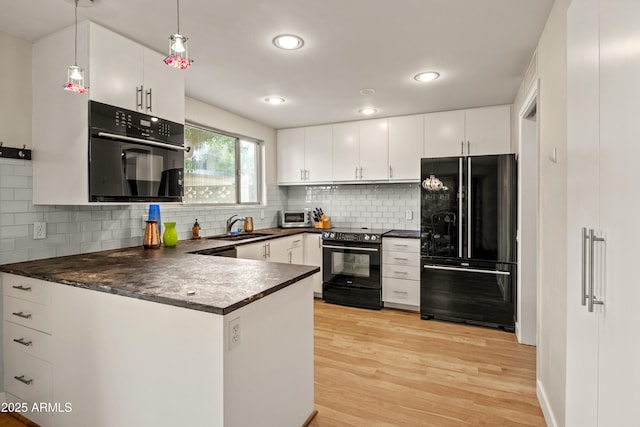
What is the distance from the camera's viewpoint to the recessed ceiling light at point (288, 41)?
2.15 m

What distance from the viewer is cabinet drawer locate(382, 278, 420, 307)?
382 centimetres

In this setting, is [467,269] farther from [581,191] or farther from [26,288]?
[26,288]

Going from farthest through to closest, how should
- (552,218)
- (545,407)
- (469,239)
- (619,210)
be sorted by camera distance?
(469,239) → (545,407) → (552,218) → (619,210)

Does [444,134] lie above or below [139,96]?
above

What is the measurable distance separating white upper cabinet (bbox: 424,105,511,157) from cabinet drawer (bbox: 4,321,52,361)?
12.6 ft

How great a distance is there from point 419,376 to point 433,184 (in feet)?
6.54

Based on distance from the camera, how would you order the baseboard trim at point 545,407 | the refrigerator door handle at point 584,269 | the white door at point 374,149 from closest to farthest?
the refrigerator door handle at point 584,269, the baseboard trim at point 545,407, the white door at point 374,149

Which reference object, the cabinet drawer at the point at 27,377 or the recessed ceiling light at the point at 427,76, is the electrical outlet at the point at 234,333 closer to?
the cabinet drawer at the point at 27,377

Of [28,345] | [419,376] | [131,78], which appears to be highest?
[131,78]

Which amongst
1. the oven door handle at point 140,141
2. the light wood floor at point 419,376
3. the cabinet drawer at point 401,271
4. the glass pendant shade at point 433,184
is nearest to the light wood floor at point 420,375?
the light wood floor at point 419,376

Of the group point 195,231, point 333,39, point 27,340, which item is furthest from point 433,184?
point 27,340

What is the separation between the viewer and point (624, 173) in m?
0.87

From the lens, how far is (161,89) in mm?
2402

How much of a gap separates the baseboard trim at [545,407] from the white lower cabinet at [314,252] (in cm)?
263
